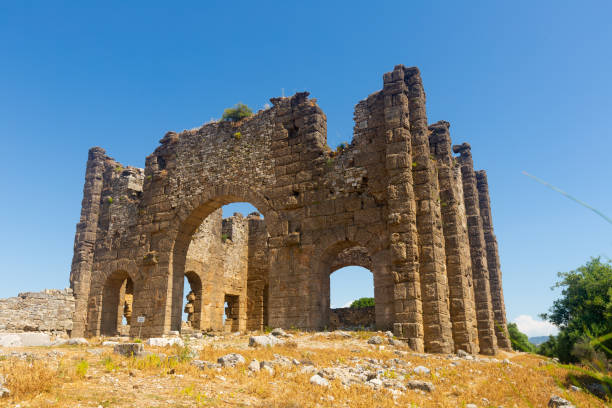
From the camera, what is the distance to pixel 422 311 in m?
10.9

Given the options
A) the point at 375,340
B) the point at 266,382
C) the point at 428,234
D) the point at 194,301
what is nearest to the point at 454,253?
the point at 428,234

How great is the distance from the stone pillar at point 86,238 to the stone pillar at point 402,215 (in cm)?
1231

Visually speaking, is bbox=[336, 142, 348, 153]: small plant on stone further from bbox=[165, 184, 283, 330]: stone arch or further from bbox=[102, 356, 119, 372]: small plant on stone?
bbox=[102, 356, 119, 372]: small plant on stone

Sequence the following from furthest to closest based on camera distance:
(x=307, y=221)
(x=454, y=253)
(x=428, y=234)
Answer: (x=307, y=221) < (x=454, y=253) < (x=428, y=234)

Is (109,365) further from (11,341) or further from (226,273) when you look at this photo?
(226,273)

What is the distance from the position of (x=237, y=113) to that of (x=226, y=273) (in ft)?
26.6

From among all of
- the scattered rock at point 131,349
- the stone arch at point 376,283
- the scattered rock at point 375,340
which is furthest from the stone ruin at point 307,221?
the scattered rock at point 131,349

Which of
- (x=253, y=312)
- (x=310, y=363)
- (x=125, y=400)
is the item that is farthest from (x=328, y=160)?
(x=253, y=312)

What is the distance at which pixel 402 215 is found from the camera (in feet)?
37.1

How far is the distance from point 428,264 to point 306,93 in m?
6.25

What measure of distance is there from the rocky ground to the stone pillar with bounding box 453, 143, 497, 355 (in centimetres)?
721

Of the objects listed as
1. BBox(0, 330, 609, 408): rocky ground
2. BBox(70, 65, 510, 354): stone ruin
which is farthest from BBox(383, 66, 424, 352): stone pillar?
BBox(0, 330, 609, 408): rocky ground

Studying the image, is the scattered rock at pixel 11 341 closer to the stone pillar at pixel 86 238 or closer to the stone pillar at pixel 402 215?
the stone pillar at pixel 86 238

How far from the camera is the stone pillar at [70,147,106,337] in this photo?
17.5 meters
